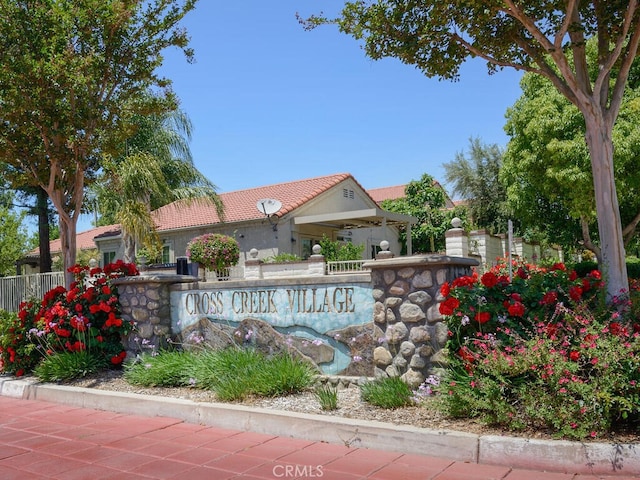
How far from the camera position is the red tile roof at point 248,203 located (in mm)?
25625

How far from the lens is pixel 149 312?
28.1 feet

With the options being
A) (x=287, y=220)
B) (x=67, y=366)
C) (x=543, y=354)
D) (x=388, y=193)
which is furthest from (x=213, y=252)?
(x=388, y=193)

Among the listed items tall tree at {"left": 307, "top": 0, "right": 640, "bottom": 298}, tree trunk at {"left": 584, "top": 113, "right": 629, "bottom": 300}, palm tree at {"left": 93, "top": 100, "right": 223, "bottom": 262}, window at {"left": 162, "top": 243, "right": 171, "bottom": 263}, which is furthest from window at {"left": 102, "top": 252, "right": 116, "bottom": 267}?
tree trunk at {"left": 584, "top": 113, "right": 629, "bottom": 300}

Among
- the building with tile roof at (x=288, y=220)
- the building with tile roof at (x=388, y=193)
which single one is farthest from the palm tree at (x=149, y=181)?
the building with tile roof at (x=388, y=193)

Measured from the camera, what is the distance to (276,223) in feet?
79.7

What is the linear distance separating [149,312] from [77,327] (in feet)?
3.63

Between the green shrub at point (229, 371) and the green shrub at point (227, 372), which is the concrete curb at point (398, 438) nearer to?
the green shrub at point (229, 371)

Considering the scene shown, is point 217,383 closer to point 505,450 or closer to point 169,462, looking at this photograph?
point 169,462

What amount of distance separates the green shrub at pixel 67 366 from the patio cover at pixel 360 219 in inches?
631

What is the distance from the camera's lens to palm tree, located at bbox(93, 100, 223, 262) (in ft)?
59.4

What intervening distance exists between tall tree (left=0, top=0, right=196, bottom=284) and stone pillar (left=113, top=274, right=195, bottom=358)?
2220 millimetres

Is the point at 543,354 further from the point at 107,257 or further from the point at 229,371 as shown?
the point at 107,257

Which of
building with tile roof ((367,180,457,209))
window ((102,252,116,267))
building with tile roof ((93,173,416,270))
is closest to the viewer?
building with tile roof ((93,173,416,270))

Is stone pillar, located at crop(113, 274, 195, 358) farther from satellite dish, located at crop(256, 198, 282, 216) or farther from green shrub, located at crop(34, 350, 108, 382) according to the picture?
satellite dish, located at crop(256, 198, 282, 216)
